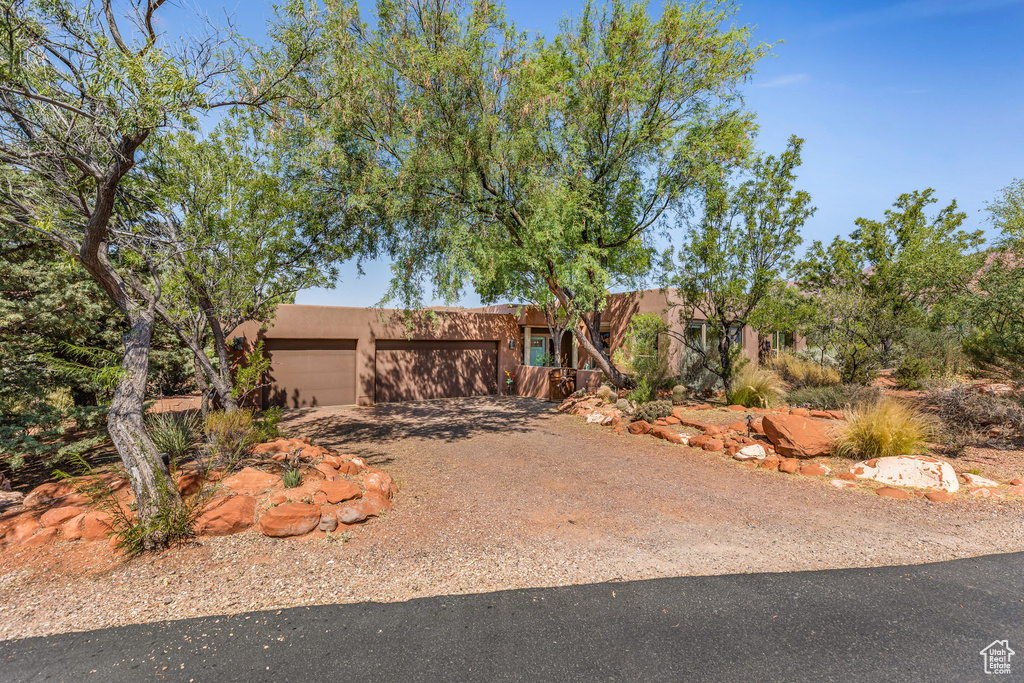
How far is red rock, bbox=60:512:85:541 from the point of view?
4113 millimetres

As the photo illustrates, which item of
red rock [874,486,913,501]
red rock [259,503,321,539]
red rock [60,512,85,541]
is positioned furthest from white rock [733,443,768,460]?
red rock [60,512,85,541]

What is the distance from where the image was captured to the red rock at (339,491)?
477cm

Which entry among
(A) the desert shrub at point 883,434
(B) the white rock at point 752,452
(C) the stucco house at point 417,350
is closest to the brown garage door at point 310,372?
(C) the stucco house at point 417,350

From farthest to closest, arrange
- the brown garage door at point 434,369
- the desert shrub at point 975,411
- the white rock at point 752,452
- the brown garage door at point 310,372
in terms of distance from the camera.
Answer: the brown garage door at point 434,369 < the brown garage door at point 310,372 < the desert shrub at point 975,411 < the white rock at point 752,452

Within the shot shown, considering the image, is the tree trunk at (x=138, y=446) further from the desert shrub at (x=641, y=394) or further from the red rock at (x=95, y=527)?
the desert shrub at (x=641, y=394)

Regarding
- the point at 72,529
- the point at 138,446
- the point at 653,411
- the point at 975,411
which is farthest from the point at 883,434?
the point at 72,529

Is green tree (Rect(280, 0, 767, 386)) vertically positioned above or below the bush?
above

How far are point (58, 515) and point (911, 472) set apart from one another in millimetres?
9454

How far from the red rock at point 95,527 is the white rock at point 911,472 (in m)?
8.51

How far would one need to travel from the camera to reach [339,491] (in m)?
4.85

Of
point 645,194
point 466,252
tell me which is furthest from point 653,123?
point 466,252

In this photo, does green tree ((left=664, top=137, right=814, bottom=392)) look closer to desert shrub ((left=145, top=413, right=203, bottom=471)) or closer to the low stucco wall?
the low stucco wall

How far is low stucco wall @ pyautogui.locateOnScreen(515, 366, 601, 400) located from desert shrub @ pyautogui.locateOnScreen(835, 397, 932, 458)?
7428 mm

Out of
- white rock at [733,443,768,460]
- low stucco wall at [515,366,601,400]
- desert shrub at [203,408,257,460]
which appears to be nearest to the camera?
desert shrub at [203,408,257,460]
